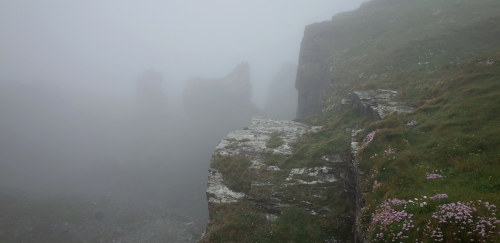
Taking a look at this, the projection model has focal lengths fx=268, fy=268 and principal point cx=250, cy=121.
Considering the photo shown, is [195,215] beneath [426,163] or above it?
beneath

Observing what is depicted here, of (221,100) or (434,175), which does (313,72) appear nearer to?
(434,175)

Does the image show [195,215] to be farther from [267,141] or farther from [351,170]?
[351,170]

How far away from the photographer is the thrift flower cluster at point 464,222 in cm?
884

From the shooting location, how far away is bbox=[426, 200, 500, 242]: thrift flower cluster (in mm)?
8836

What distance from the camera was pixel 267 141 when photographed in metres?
32.0

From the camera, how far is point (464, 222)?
926 cm

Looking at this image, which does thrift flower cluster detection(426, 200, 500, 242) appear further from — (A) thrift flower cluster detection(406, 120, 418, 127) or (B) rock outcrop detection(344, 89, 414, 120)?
(B) rock outcrop detection(344, 89, 414, 120)

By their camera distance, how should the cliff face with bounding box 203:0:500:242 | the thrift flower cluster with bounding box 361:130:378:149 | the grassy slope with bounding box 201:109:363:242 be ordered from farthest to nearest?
1. the thrift flower cluster with bounding box 361:130:378:149
2. the grassy slope with bounding box 201:109:363:242
3. the cliff face with bounding box 203:0:500:242

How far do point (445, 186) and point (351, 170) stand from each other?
7.02 m

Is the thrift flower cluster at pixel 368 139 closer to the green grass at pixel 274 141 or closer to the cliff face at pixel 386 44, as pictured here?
the green grass at pixel 274 141

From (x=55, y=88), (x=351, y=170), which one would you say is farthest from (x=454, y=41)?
(x=55, y=88)

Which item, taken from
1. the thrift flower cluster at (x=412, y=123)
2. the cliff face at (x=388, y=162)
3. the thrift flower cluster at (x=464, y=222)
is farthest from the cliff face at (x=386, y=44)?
the thrift flower cluster at (x=464, y=222)

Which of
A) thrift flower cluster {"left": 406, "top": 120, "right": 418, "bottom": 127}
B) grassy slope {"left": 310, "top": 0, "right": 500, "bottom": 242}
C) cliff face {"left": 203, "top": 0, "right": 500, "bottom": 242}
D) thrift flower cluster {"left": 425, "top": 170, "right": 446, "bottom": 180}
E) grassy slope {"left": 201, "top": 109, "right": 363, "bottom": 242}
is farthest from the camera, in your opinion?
thrift flower cluster {"left": 406, "top": 120, "right": 418, "bottom": 127}

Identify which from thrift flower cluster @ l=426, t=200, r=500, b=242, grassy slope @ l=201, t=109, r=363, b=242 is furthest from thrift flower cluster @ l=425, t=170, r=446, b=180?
grassy slope @ l=201, t=109, r=363, b=242
